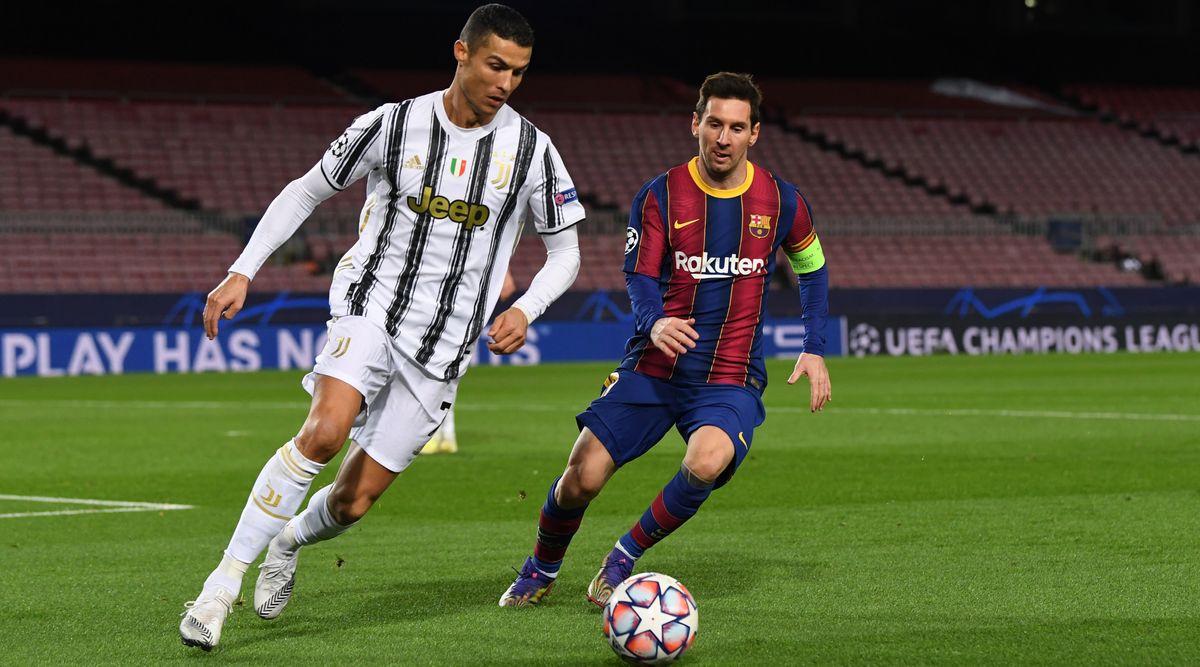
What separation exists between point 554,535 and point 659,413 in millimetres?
595

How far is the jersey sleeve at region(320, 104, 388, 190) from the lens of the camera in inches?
231

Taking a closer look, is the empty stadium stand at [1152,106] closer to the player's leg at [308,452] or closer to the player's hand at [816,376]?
the player's hand at [816,376]

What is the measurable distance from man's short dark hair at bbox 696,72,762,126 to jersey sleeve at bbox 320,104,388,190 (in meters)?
1.23

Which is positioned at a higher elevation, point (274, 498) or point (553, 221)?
point (553, 221)

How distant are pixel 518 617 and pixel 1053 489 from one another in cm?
493

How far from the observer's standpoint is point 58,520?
919 centimetres

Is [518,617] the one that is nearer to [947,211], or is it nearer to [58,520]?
[58,520]

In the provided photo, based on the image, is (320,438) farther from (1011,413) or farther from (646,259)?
→ (1011,413)

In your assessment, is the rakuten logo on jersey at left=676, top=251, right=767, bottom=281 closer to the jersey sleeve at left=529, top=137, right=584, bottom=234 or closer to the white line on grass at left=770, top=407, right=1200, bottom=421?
the jersey sleeve at left=529, top=137, right=584, bottom=234

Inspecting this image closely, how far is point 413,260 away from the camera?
592 cm

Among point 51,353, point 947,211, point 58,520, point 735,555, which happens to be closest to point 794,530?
point 735,555

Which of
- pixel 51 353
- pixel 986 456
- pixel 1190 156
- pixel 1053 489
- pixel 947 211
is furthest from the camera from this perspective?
pixel 1190 156

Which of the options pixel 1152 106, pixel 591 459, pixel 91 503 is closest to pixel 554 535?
pixel 591 459

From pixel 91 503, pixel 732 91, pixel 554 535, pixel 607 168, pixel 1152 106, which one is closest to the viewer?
pixel 732 91
